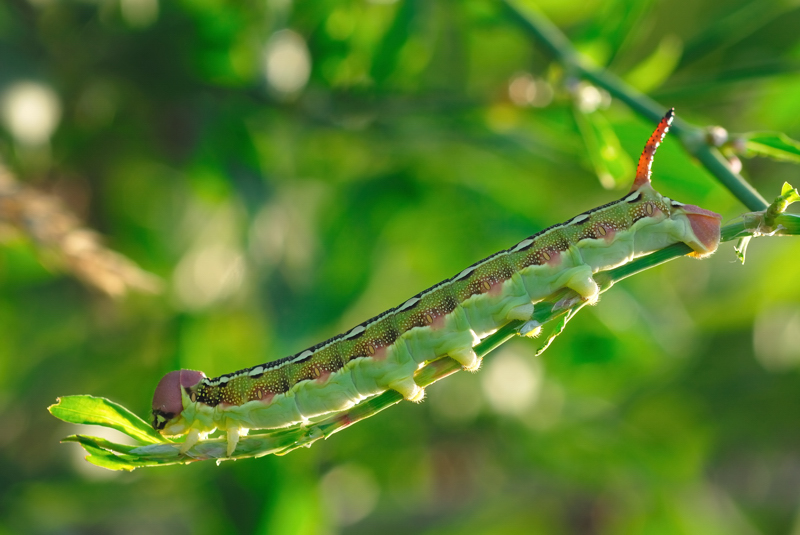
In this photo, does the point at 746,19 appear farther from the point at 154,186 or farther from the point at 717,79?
the point at 154,186

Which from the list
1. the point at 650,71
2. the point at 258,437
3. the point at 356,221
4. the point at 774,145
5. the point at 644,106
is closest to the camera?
the point at 258,437

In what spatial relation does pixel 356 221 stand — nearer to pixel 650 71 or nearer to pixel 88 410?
pixel 650 71

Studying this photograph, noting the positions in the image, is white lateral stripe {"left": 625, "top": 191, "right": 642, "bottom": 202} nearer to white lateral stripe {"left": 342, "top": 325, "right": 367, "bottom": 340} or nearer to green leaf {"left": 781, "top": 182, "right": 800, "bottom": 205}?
green leaf {"left": 781, "top": 182, "right": 800, "bottom": 205}

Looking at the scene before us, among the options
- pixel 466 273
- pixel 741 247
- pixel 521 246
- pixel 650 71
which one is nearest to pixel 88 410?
pixel 466 273

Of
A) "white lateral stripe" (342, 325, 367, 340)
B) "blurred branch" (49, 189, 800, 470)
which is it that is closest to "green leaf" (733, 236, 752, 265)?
"blurred branch" (49, 189, 800, 470)

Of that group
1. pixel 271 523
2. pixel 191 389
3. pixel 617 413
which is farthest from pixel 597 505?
pixel 191 389

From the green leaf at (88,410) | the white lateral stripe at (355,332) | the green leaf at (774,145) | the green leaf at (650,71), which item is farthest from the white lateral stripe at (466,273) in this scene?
the green leaf at (650,71)
